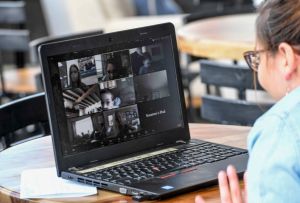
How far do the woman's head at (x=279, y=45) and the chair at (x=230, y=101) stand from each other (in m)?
1.07

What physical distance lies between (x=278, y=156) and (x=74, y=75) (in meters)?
0.59

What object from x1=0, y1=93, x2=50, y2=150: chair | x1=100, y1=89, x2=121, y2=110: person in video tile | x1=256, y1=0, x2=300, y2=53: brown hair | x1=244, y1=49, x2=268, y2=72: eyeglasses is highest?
x1=256, y1=0, x2=300, y2=53: brown hair

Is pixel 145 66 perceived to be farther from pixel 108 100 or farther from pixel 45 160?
pixel 45 160

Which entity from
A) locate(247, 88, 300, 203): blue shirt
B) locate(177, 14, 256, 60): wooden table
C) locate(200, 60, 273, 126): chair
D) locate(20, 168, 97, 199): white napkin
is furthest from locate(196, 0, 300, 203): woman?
locate(177, 14, 256, 60): wooden table

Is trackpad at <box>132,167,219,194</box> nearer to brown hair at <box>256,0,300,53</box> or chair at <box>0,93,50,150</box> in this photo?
brown hair at <box>256,0,300,53</box>

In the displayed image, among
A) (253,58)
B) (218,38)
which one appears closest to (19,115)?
(253,58)

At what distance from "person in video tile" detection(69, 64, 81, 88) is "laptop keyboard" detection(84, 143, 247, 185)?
18 cm

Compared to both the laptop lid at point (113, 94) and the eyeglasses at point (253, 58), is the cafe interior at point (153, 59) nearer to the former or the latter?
the laptop lid at point (113, 94)

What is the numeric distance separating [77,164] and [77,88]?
156 millimetres

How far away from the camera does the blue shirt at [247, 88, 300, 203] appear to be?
47.3 inches

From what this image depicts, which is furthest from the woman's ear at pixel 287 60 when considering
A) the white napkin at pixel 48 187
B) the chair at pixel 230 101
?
the chair at pixel 230 101

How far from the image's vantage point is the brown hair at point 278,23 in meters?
1.28

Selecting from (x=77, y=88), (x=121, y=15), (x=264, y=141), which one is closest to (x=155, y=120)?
(x=77, y=88)

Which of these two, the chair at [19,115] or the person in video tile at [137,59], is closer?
the person in video tile at [137,59]
